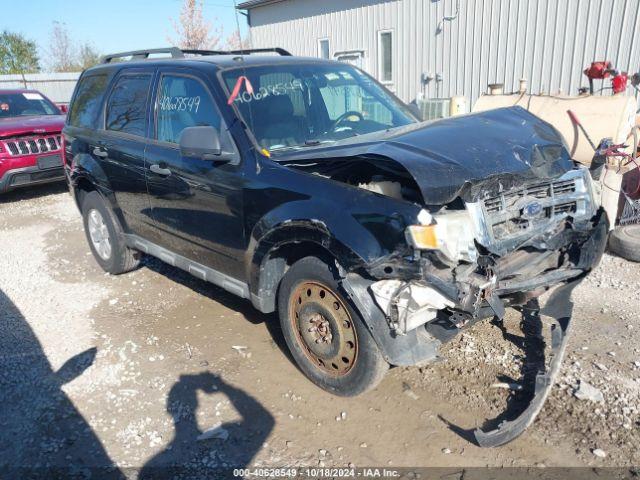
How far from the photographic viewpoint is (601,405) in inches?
121

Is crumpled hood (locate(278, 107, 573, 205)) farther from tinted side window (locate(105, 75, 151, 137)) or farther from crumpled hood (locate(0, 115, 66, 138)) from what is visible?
crumpled hood (locate(0, 115, 66, 138))

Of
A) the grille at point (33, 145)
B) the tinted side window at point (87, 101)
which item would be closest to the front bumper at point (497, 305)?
the tinted side window at point (87, 101)

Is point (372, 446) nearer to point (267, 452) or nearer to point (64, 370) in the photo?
point (267, 452)

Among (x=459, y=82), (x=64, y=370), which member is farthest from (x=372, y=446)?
(x=459, y=82)

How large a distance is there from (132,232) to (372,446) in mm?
3242

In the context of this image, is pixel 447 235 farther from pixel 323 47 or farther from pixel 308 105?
pixel 323 47

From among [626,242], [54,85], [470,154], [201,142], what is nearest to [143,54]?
[201,142]

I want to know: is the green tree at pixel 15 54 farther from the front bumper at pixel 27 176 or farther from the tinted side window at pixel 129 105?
the tinted side window at pixel 129 105

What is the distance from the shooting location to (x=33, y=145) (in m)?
8.78

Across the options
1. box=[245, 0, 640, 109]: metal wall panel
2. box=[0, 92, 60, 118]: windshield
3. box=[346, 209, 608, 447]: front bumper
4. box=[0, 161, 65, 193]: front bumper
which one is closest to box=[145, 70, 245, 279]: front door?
box=[346, 209, 608, 447]: front bumper

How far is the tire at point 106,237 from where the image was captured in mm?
5184

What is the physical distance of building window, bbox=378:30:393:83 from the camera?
12.8 meters

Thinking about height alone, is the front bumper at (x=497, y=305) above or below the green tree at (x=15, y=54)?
below

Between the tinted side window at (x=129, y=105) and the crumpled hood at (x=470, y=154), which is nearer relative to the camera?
the crumpled hood at (x=470, y=154)
